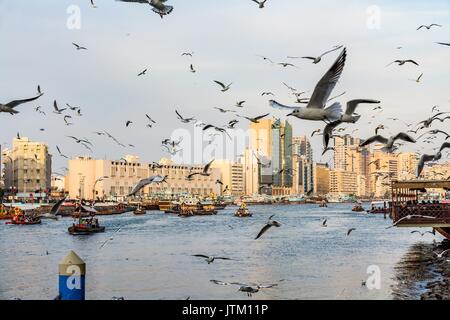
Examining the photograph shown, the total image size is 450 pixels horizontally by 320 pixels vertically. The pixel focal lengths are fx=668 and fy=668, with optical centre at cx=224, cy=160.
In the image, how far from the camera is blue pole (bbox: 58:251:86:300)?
15.8 meters

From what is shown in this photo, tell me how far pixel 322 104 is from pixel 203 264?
2825cm

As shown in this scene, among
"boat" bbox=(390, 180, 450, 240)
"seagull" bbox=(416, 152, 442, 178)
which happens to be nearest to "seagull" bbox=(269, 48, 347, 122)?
"seagull" bbox=(416, 152, 442, 178)

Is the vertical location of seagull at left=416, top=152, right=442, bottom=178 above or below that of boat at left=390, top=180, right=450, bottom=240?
above

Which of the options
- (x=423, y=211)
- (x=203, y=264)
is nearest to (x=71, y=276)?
(x=423, y=211)

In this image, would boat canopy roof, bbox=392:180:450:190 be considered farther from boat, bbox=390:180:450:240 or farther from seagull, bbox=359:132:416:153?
seagull, bbox=359:132:416:153

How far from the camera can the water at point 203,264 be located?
30875 millimetres

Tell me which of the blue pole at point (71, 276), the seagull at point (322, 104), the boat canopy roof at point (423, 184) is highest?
the seagull at point (322, 104)

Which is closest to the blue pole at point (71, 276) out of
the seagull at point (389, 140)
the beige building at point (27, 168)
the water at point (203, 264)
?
the seagull at point (389, 140)

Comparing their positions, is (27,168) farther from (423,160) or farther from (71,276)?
(71,276)

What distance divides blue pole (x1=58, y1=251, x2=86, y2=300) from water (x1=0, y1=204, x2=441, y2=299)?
527 inches

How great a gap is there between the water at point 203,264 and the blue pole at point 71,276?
43.9 ft

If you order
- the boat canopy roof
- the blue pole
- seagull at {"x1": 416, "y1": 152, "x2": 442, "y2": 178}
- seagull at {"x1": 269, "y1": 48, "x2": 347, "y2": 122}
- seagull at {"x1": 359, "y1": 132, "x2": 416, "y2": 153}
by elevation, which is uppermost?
seagull at {"x1": 269, "y1": 48, "x2": 347, "y2": 122}

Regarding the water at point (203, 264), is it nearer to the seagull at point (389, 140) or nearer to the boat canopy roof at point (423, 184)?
the boat canopy roof at point (423, 184)

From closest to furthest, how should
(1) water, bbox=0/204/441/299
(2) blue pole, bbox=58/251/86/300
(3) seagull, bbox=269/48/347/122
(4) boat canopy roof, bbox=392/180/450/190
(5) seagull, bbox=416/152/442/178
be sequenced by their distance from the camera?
(3) seagull, bbox=269/48/347/122 → (2) blue pole, bbox=58/251/86/300 → (5) seagull, bbox=416/152/442/178 → (1) water, bbox=0/204/441/299 → (4) boat canopy roof, bbox=392/180/450/190
